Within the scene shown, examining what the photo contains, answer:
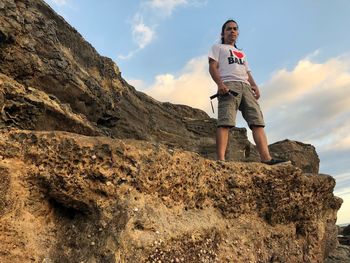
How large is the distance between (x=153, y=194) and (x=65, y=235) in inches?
45.7

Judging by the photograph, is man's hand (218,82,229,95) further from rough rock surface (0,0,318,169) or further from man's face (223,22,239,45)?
rough rock surface (0,0,318,169)

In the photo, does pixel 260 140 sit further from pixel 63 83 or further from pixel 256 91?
pixel 63 83

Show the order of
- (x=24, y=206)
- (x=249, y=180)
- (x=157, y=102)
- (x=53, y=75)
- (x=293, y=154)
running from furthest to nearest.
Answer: (x=293, y=154) < (x=157, y=102) < (x=53, y=75) < (x=249, y=180) < (x=24, y=206)

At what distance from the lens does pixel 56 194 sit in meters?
4.59

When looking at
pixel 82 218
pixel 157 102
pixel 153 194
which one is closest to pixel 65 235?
pixel 82 218

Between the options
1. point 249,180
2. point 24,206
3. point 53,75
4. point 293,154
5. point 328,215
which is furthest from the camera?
point 293,154

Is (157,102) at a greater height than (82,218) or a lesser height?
greater

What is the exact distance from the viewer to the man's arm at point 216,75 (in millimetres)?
7805

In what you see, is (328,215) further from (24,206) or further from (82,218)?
(24,206)

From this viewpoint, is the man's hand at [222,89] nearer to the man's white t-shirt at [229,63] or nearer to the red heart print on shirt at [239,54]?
the man's white t-shirt at [229,63]

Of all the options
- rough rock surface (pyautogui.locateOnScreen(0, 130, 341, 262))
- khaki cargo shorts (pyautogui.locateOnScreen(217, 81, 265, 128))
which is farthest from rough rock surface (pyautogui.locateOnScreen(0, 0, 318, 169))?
khaki cargo shorts (pyautogui.locateOnScreen(217, 81, 265, 128))

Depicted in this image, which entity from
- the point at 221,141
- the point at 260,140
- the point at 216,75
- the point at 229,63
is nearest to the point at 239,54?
the point at 229,63

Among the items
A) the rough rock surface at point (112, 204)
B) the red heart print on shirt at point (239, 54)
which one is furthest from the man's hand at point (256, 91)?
the rough rock surface at point (112, 204)

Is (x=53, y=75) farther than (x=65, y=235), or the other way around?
(x=53, y=75)
